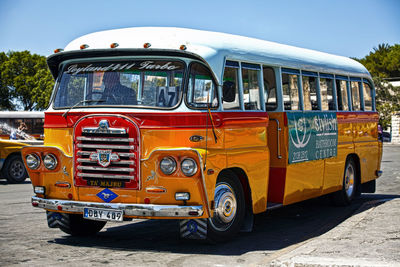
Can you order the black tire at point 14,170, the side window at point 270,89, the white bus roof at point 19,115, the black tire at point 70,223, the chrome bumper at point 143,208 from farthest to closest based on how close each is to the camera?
the white bus roof at point 19,115 < the black tire at point 14,170 < the side window at point 270,89 < the black tire at point 70,223 < the chrome bumper at point 143,208

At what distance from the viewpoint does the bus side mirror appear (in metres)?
8.16

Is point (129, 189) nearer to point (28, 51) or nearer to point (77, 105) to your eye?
point (77, 105)

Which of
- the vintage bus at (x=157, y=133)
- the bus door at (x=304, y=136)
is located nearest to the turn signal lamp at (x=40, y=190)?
the vintage bus at (x=157, y=133)

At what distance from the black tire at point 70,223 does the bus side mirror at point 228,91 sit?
2.71 m

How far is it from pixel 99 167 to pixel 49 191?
3.02ft

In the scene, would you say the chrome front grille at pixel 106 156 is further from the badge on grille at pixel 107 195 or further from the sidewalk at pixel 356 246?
the sidewalk at pixel 356 246

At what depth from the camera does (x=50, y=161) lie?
26.8 ft

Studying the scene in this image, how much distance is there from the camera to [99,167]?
309 inches

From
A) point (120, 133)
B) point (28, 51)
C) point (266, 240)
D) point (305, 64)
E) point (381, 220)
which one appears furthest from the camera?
point (28, 51)

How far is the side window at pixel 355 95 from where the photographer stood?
13.2 metres

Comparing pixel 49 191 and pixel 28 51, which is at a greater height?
pixel 28 51

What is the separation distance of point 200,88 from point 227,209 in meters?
1.67

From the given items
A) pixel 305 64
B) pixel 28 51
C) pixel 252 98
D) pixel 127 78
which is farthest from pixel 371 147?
pixel 28 51

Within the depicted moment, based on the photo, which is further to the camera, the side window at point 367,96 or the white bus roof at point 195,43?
the side window at point 367,96
